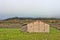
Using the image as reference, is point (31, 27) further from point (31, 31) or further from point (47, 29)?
point (47, 29)

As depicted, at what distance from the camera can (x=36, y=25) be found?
36.2 meters

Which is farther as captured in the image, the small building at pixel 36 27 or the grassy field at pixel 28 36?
the small building at pixel 36 27

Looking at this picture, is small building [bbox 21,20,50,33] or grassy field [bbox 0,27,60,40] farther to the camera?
small building [bbox 21,20,50,33]

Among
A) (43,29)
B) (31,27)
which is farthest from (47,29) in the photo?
(31,27)

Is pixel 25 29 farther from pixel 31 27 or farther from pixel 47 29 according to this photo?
pixel 47 29

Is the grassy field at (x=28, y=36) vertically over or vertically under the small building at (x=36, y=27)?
over

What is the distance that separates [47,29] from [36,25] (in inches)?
91.5

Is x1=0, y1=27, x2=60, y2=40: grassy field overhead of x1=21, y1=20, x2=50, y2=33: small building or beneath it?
overhead

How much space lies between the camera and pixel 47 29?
3603cm

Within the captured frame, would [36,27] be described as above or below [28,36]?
below

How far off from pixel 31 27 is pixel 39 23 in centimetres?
198

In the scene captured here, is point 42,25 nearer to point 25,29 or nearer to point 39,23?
point 39,23

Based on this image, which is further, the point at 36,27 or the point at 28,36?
the point at 36,27

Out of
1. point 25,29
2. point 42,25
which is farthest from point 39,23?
point 25,29
